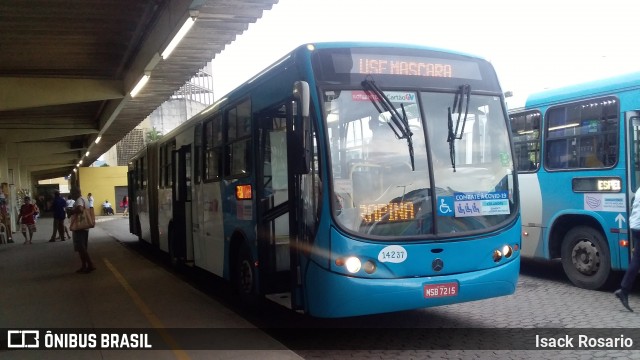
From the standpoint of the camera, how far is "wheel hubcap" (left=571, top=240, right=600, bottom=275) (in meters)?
7.97

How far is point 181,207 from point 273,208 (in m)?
4.90

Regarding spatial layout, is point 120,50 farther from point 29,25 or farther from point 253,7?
point 253,7

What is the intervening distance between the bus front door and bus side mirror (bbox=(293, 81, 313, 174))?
3.50ft

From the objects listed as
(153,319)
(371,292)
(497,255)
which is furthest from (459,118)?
(153,319)

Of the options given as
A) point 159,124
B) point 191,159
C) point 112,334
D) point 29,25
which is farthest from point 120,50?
point 159,124

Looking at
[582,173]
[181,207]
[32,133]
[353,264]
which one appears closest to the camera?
[353,264]

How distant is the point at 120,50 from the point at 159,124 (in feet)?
187

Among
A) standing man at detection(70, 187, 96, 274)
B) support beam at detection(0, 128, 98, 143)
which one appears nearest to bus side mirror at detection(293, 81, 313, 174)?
standing man at detection(70, 187, 96, 274)

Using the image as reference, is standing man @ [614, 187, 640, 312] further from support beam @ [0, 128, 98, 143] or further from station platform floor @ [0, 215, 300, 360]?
support beam @ [0, 128, 98, 143]

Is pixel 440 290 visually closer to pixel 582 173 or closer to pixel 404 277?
pixel 404 277

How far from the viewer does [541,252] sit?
8859 mm

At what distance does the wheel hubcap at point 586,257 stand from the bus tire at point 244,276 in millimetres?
5008

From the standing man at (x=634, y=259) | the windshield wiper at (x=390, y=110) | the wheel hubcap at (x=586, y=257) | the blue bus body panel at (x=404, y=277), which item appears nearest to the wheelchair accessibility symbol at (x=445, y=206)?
the blue bus body panel at (x=404, y=277)

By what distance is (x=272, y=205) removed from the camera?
651 cm
